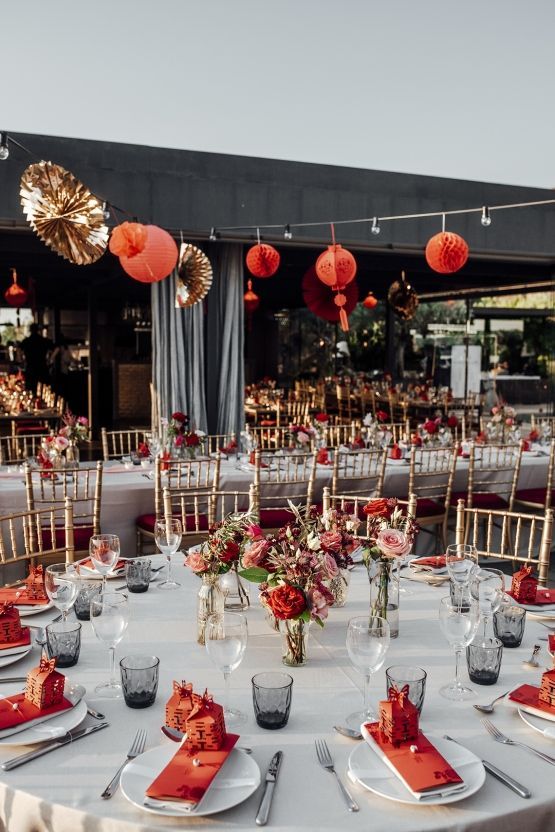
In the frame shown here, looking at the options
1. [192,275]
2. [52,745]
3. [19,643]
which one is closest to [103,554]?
[19,643]

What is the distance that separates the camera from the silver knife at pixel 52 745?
1.49m

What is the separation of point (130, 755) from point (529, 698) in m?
0.94

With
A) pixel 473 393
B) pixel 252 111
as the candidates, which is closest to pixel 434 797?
pixel 252 111

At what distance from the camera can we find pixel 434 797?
1384 mm

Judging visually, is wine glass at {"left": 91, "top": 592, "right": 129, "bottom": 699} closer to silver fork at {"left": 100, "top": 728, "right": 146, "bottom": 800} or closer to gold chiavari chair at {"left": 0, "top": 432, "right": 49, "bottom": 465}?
silver fork at {"left": 100, "top": 728, "right": 146, "bottom": 800}

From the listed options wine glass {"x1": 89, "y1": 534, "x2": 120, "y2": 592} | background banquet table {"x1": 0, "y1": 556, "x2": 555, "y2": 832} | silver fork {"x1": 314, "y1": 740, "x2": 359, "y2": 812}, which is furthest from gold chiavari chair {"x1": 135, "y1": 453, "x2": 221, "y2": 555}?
silver fork {"x1": 314, "y1": 740, "x2": 359, "y2": 812}

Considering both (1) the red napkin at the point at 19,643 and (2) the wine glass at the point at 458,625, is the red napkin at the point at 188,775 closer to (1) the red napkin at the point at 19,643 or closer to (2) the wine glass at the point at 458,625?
(2) the wine glass at the point at 458,625

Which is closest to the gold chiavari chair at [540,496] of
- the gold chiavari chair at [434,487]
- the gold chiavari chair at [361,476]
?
the gold chiavari chair at [434,487]

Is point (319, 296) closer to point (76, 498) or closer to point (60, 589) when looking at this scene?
point (76, 498)

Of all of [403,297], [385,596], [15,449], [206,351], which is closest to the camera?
[385,596]

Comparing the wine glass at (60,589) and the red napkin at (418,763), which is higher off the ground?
the wine glass at (60,589)

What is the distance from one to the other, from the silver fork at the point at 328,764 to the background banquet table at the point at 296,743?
13mm

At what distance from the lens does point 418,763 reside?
1.48 meters

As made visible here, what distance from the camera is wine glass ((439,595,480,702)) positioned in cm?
180
